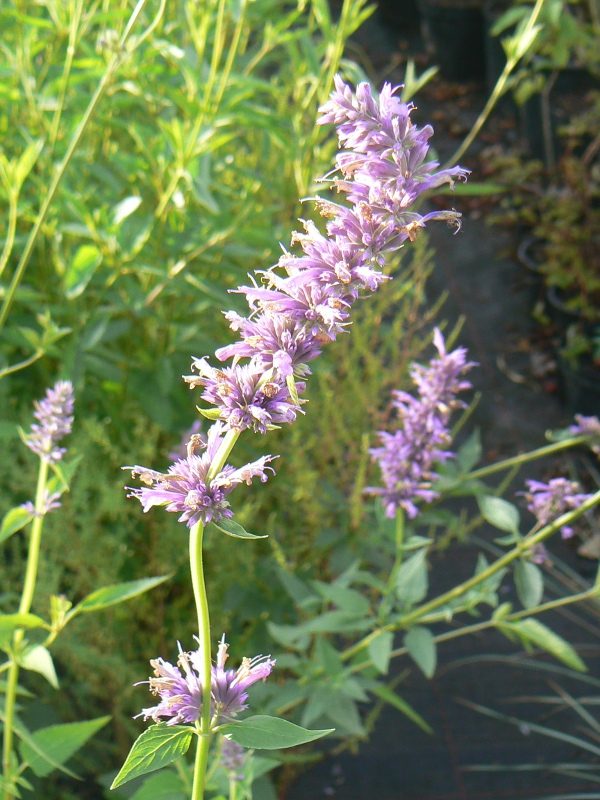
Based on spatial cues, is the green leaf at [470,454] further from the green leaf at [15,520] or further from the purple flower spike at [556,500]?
the green leaf at [15,520]

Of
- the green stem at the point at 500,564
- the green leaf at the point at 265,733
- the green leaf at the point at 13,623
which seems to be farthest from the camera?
the green stem at the point at 500,564

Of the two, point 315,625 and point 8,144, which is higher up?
point 8,144

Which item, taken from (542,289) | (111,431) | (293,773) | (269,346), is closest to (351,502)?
(111,431)

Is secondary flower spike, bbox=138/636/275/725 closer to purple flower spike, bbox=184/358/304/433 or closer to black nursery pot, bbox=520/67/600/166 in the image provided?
purple flower spike, bbox=184/358/304/433

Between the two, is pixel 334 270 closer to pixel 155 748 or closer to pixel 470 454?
pixel 155 748

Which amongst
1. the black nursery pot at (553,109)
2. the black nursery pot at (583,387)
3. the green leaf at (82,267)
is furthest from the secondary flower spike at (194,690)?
the black nursery pot at (553,109)

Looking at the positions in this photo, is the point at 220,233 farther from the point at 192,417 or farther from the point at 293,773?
the point at 293,773
